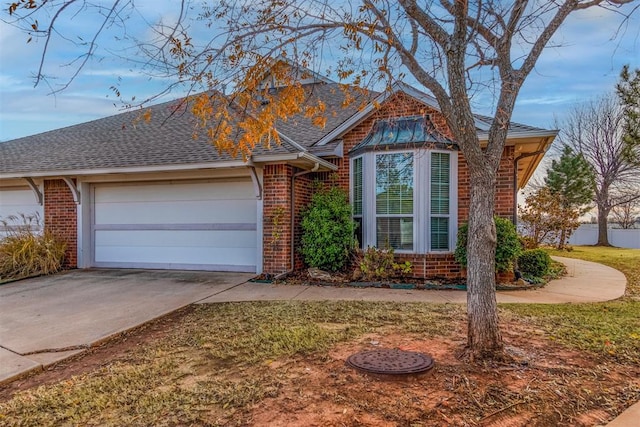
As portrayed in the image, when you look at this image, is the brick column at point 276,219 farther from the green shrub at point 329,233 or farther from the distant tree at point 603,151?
the distant tree at point 603,151

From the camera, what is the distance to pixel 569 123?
83.7ft

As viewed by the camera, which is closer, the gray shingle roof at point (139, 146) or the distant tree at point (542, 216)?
the gray shingle roof at point (139, 146)

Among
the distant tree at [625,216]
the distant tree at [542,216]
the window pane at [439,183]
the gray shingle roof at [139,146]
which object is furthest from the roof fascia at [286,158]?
the distant tree at [625,216]

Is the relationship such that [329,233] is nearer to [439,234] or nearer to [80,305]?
[439,234]

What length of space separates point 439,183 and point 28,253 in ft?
31.1

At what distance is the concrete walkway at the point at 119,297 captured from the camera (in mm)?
4828

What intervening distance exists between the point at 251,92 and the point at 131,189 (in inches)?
272

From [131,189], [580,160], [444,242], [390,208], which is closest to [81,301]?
[131,189]

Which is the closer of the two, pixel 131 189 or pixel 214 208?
pixel 214 208

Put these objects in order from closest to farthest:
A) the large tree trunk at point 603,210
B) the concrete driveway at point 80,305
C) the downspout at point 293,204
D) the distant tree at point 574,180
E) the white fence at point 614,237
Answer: the concrete driveway at point 80,305, the downspout at point 293,204, the distant tree at point 574,180, the white fence at point 614,237, the large tree trunk at point 603,210

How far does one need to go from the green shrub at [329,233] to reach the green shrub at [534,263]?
3732 mm

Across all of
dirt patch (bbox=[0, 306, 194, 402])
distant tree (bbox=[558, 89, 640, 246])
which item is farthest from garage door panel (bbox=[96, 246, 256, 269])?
distant tree (bbox=[558, 89, 640, 246])

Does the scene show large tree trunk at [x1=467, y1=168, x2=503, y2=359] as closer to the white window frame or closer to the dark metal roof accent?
the dark metal roof accent

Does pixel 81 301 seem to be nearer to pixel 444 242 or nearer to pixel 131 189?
pixel 131 189
